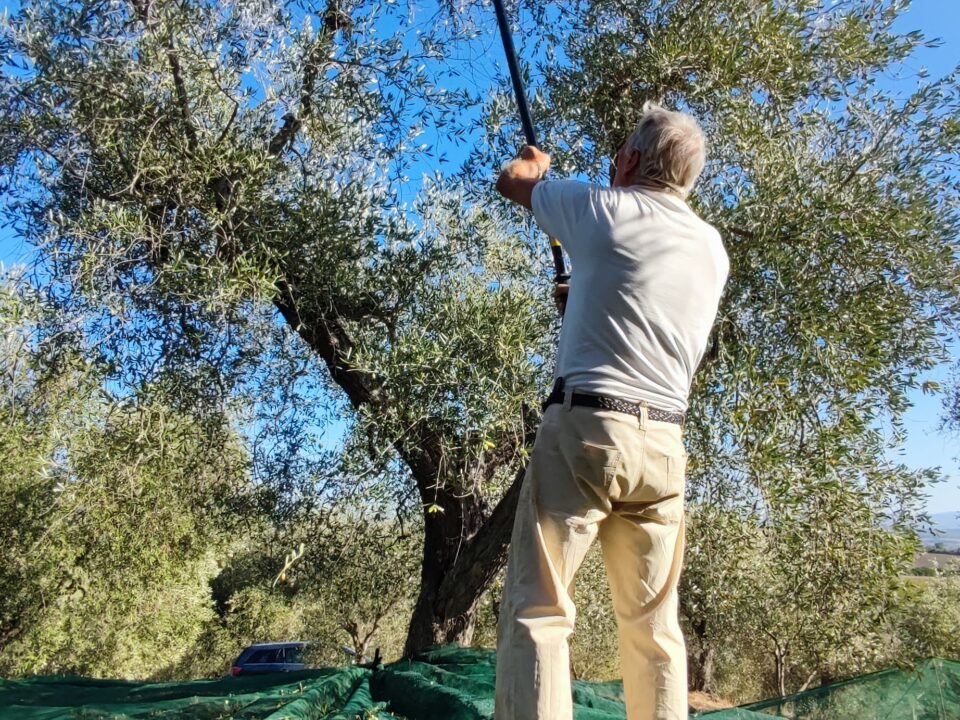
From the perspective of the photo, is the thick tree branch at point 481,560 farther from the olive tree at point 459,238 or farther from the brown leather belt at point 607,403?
the brown leather belt at point 607,403

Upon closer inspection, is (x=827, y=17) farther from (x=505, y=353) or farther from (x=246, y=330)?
(x=246, y=330)

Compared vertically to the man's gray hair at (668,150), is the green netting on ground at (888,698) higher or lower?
lower

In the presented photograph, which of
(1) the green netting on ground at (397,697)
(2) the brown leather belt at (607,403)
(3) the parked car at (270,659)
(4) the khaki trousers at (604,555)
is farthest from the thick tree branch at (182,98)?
(3) the parked car at (270,659)

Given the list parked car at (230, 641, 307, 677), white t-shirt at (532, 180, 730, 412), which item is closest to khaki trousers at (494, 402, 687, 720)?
white t-shirt at (532, 180, 730, 412)

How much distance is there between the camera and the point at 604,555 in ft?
8.54

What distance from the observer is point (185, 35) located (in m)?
5.70

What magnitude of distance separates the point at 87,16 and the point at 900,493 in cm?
668

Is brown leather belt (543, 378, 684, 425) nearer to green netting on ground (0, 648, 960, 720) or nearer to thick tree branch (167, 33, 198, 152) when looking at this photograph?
green netting on ground (0, 648, 960, 720)

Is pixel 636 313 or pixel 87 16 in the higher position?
pixel 87 16

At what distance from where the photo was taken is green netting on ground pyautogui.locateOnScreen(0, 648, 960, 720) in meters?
3.93

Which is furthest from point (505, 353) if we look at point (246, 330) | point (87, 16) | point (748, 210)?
point (87, 16)

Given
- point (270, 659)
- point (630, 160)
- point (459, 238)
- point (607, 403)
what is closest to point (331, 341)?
point (459, 238)

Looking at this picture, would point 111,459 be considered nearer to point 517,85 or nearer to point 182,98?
point 182,98

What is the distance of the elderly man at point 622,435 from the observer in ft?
7.45
